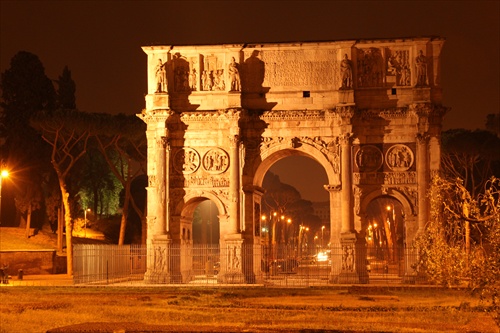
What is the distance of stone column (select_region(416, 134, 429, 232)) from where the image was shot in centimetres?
3453

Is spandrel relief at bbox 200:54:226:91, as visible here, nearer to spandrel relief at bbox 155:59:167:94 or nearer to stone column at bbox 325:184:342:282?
spandrel relief at bbox 155:59:167:94

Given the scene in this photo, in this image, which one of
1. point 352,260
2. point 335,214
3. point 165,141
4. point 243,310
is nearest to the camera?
point 243,310

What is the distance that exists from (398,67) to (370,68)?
1.17 m

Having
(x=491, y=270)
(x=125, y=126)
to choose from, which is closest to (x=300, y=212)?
(x=125, y=126)

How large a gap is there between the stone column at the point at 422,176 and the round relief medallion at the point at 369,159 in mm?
1654

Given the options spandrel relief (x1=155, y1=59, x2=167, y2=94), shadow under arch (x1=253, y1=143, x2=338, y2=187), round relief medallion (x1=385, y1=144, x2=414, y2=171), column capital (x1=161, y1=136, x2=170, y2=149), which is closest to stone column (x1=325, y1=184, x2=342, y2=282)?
shadow under arch (x1=253, y1=143, x2=338, y2=187)

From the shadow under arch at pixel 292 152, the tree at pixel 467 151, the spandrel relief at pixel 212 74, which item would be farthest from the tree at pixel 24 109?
the tree at pixel 467 151

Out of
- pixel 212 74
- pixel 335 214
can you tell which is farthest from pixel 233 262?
pixel 212 74

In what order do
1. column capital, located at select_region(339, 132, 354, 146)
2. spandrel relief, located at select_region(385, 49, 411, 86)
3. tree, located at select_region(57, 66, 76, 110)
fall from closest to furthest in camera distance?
column capital, located at select_region(339, 132, 354, 146), spandrel relief, located at select_region(385, 49, 411, 86), tree, located at select_region(57, 66, 76, 110)

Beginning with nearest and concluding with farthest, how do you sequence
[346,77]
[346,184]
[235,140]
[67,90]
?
[346,184] → [346,77] → [235,140] → [67,90]

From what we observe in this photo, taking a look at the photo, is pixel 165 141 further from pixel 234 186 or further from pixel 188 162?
pixel 234 186

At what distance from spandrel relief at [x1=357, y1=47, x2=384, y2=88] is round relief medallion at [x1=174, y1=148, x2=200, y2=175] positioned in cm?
761

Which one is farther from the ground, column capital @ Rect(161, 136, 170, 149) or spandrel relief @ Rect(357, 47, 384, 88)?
spandrel relief @ Rect(357, 47, 384, 88)

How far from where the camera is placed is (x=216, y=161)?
119 ft
